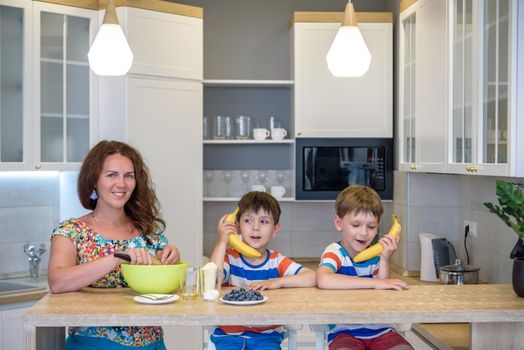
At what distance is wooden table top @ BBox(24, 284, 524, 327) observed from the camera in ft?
6.93

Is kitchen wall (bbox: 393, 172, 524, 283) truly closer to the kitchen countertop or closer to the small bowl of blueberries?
the kitchen countertop

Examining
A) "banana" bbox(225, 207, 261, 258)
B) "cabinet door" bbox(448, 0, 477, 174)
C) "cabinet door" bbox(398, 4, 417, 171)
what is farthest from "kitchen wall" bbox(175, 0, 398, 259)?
"banana" bbox(225, 207, 261, 258)

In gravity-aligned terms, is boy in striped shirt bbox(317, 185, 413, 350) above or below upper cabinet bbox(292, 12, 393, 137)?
below

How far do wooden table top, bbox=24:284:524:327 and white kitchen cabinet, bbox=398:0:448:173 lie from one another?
5.09 feet

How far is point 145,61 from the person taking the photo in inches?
176

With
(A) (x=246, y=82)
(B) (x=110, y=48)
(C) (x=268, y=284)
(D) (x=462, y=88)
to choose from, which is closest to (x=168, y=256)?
(C) (x=268, y=284)

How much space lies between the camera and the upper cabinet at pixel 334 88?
16.4 feet

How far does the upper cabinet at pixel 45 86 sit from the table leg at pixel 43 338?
1912 mm

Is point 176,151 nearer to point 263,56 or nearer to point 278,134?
point 278,134

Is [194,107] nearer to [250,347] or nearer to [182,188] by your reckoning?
[182,188]

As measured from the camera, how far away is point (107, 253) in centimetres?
261

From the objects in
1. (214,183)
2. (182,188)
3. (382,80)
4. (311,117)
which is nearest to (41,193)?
(182,188)

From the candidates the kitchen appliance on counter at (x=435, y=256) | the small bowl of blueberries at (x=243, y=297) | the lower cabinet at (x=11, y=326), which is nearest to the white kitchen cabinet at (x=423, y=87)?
the kitchen appliance on counter at (x=435, y=256)

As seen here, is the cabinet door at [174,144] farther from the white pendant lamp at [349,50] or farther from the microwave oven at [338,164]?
the white pendant lamp at [349,50]
